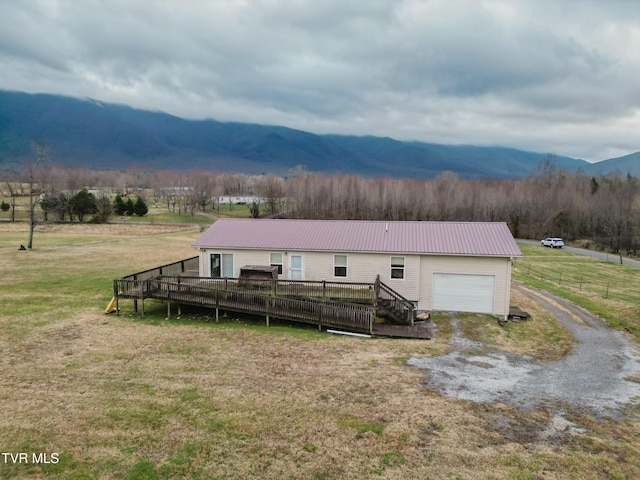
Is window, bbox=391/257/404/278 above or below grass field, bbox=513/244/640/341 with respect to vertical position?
above

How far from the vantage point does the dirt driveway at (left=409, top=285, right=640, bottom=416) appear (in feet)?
39.4

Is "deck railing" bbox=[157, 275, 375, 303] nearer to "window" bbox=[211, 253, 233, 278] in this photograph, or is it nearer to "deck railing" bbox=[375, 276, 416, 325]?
"deck railing" bbox=[375, 276, 416, 325]

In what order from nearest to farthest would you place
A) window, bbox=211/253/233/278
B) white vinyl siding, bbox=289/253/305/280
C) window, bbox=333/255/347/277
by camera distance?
window, bbox=333/255/347/277
white vinyl siding, bbox=289/253/305/280
window, bbox=211/253/233/278

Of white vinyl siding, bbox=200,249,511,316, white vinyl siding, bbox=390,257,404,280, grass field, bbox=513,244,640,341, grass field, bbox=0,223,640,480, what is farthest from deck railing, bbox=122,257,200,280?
grass field, bbox=513,244,640,341

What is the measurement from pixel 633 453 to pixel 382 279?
45.1 feet

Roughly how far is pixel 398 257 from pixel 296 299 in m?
6.07

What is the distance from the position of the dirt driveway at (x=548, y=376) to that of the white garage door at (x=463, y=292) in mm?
3621

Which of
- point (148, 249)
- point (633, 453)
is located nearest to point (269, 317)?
point (633, 453)

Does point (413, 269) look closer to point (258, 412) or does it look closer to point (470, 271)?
point (470, 271)

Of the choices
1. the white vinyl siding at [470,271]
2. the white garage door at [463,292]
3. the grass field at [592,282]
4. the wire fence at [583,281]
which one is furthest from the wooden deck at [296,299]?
the wire fence at [583,281]

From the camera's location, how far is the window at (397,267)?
22156 millimetres

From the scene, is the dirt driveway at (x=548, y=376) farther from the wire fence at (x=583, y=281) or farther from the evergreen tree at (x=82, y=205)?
the evergreen tree at (x=82, y=205)

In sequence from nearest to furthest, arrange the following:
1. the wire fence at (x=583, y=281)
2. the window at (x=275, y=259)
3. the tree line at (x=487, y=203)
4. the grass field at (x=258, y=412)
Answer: the grass field at (x=258, y=412) → the window at (x=275, y=259) → the wire fence at (x=583, y=281) → the tree line at (x=487, y=203)

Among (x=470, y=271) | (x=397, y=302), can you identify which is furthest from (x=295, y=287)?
(x=470, y=271)
